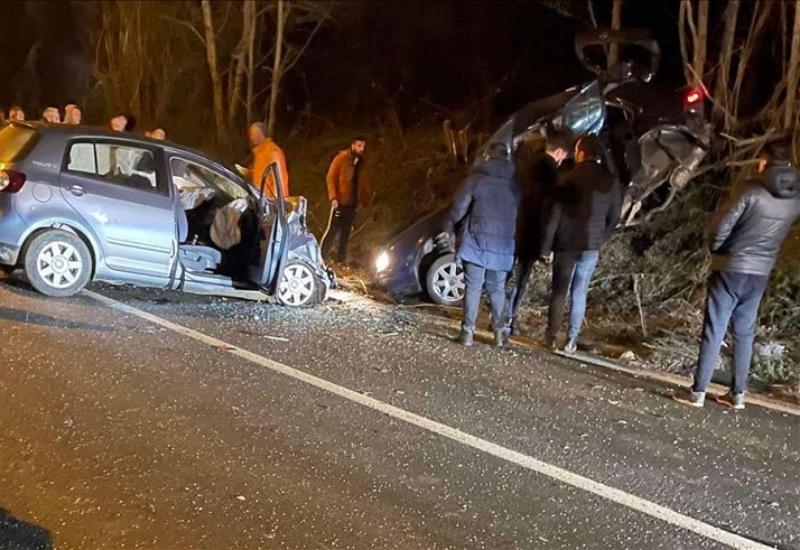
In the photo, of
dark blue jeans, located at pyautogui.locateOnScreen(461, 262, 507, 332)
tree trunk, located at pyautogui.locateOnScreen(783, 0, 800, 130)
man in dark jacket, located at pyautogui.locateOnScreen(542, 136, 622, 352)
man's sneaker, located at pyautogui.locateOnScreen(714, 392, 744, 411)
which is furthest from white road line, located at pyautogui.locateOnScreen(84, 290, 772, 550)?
tree trunk, located at pyautogui.locateOnScreen(783, 0, 800, 130)

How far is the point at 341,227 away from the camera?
1172 cm

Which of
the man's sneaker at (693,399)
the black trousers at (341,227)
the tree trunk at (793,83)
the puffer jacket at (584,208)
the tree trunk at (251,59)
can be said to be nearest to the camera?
the man's sneaker at (693,399)

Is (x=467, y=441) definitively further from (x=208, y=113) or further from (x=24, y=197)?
(x=208, y=113)

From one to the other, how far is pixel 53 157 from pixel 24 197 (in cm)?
43

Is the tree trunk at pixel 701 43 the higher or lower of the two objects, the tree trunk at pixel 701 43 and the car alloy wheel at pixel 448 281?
the higher

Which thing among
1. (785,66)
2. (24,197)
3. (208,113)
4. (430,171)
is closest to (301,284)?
(24,197)

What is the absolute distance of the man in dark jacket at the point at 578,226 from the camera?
7566mm

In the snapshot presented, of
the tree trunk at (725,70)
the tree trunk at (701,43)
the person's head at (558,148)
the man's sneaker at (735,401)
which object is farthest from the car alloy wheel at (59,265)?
the tree trunk at (701,43)

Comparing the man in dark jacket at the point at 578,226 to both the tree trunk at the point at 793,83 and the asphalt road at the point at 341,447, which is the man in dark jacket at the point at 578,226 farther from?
the tree trunk at the point at 793,83

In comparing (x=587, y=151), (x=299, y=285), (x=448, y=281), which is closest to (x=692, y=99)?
(x=587, y=151)

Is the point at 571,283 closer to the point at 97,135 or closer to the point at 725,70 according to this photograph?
the point at 97,135

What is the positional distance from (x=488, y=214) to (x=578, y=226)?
2.62 ft

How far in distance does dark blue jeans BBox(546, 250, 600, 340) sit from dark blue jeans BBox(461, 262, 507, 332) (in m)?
0.45

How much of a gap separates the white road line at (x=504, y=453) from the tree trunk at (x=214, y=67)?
12.1 metres
